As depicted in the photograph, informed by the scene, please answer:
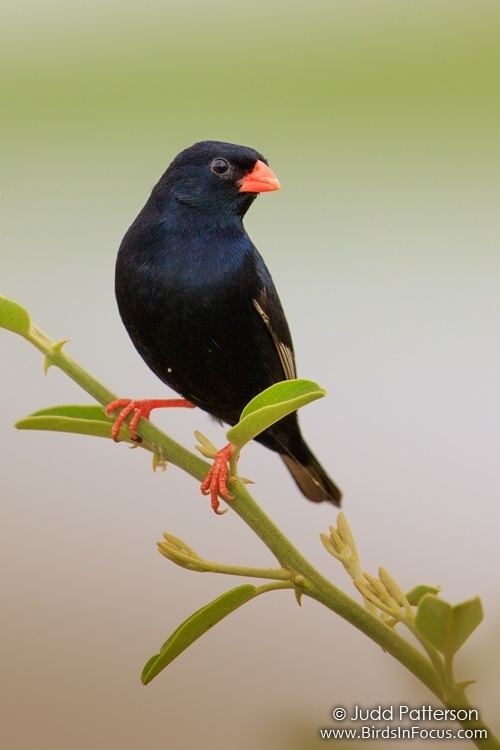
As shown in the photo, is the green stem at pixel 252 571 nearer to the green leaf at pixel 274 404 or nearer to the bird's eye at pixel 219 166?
the green leaf at pixel 274 404

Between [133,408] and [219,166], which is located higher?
[219,166]

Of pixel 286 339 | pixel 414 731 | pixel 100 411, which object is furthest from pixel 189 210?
pixel 414 731

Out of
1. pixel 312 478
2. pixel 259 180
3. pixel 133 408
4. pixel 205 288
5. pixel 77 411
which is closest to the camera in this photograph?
pixel 77 411

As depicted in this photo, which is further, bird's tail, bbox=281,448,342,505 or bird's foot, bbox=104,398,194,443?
bird's tail, bbox=281,448,342,505

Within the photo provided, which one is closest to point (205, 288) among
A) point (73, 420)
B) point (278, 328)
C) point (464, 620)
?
point (278, 328)

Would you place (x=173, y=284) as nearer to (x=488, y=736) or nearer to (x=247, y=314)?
(x=247, y=314)

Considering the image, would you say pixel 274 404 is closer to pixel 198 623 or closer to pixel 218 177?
pixel 198 623

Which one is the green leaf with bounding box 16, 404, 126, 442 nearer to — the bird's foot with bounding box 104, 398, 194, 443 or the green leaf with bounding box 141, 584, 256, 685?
the bird's foot with bounding box 104, 398, 194, 443

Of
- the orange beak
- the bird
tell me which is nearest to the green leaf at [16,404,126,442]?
the bird
